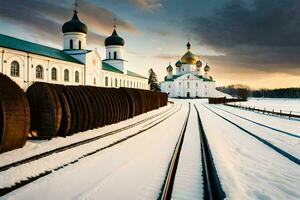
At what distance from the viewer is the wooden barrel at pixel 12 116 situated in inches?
328

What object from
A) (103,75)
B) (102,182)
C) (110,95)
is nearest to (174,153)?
(102,182)

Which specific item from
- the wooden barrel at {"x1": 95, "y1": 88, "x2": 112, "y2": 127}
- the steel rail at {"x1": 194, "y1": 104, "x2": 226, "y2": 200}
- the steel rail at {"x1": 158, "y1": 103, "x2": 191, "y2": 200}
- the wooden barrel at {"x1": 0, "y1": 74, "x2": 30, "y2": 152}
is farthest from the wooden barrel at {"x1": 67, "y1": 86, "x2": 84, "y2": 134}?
the steel rail at {"x1": 194, "y1": 104, "x2": 226, "y2": 200}

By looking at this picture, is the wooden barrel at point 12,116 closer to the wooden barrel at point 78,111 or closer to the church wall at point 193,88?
the wooden barrel at point 78,111

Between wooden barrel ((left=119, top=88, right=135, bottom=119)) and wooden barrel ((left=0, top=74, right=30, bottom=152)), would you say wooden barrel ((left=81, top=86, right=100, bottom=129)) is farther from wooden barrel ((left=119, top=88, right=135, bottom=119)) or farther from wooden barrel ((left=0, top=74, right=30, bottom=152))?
wooden barrel ((left=119, top=88, right=135, bottom=119))

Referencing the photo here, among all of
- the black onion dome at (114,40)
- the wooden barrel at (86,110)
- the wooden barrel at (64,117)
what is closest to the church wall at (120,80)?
the black onion dome at (114,40)

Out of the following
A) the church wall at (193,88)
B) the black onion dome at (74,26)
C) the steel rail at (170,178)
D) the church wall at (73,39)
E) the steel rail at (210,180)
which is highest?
the black onion dome at (74,26)

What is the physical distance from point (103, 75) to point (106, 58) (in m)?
15.6

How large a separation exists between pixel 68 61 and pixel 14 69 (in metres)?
13.1

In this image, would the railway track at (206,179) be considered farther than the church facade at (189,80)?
No

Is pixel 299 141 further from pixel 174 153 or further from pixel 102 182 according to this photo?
pixel 102 182

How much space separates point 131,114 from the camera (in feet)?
70.4

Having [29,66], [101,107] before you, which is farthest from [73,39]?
[101,107]

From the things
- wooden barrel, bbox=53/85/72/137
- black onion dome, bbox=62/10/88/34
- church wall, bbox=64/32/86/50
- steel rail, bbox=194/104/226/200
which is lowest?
steel rail, bbox=194/104/226/200

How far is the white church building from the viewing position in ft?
128
